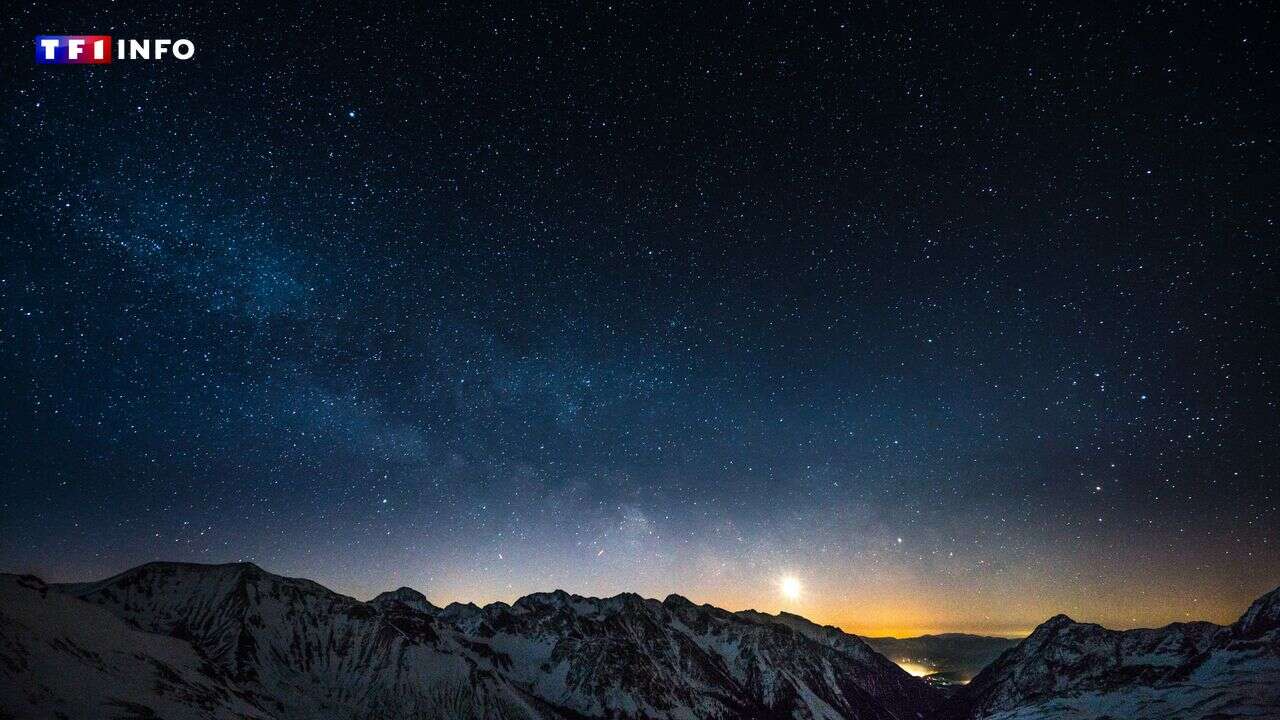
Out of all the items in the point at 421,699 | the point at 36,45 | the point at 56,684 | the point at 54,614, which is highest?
the point at 36,45

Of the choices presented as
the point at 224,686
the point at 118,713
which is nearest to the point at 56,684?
the point at 118,713

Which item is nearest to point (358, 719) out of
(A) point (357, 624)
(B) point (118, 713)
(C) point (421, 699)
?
(C) point (421, 699)

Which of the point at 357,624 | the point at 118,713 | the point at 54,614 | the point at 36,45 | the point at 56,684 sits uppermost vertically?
the point at 36,45

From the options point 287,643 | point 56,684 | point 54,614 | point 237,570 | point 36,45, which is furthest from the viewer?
point 237,570

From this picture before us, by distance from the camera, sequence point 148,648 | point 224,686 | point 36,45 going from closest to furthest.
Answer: point 36,45 → point 148,648 → point 224,686

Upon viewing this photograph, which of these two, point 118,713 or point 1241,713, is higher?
point 118,713

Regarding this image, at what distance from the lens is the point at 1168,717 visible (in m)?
185

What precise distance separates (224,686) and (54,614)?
35.1 meters

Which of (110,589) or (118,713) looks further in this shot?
(110,589)

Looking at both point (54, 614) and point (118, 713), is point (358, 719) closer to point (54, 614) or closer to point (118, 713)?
point (54, 614)

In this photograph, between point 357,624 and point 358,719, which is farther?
point 357,624

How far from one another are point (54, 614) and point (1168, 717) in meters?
284

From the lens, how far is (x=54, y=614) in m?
90.0

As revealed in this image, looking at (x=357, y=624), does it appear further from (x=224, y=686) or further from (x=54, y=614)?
(x=54, y=614)
